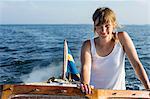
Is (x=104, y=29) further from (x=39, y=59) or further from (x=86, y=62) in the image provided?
(x=39, y=59)

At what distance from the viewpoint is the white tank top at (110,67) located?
3.21m

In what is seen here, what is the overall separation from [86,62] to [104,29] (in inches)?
11.4

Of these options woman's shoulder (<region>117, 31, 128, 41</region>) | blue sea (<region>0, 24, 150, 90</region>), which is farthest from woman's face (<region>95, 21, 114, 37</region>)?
blue sea (<region>0, 24, 150, 90</region>)

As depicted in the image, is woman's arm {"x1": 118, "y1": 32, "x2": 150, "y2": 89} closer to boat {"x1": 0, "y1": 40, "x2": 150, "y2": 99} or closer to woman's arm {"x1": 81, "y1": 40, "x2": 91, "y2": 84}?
woman's arm {"x1": 81, "y1": 40, "x2": 91, "y2": 84}

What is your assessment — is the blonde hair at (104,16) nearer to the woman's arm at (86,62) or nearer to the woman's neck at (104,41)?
the woman's neck at (104,41)

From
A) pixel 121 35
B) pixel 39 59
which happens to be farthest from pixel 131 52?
pixel 39 59

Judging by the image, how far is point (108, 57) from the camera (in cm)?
322

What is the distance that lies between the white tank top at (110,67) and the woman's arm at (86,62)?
0.04m

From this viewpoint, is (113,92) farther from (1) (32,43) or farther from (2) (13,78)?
(1) (32,43)

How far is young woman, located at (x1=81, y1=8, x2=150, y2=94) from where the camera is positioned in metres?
3.13

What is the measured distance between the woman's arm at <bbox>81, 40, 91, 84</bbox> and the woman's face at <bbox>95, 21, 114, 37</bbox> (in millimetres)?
170

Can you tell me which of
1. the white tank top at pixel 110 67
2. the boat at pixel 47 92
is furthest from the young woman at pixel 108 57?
the boat at pixel 47 92

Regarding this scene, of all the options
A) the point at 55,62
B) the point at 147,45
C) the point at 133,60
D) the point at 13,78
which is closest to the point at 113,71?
the point at 133,60

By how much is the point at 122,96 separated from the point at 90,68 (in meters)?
0.50
